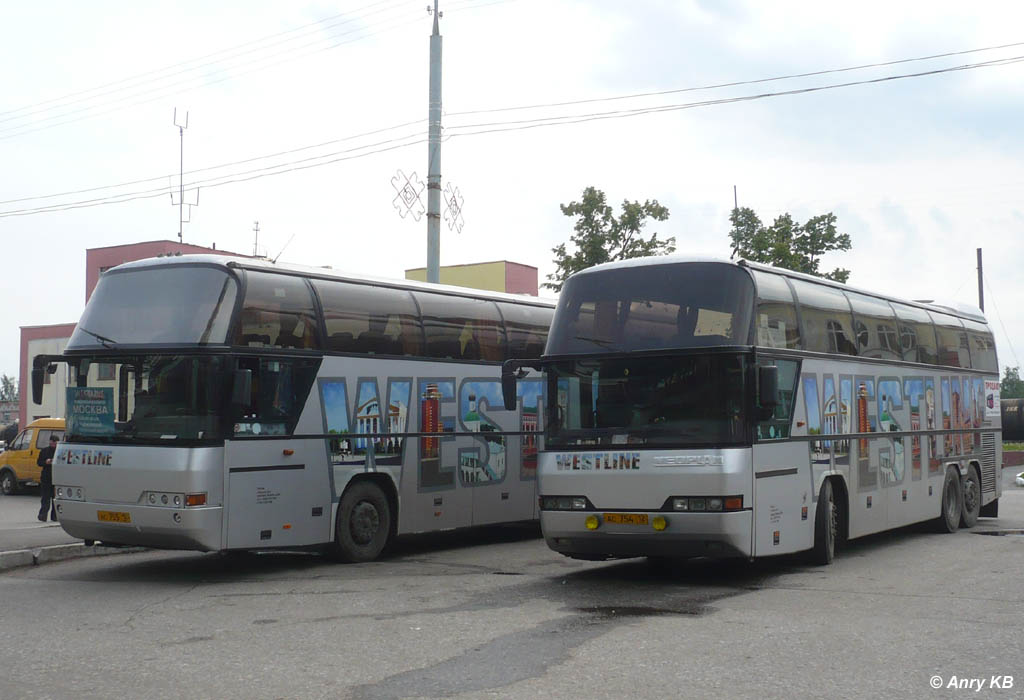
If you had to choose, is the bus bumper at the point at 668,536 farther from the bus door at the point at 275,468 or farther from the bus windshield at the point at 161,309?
the bus windshield at the point at 161,309

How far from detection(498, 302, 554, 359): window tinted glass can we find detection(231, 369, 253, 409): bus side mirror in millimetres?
5552

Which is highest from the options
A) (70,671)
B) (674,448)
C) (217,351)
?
(217,351)

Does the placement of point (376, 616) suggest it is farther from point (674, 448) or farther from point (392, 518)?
point (392, 518)

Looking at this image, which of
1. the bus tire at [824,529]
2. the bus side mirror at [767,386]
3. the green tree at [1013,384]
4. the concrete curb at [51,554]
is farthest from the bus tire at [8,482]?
the green tree at [1013,384]

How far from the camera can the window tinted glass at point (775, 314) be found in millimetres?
12305

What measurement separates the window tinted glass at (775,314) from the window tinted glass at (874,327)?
2312 millimetres

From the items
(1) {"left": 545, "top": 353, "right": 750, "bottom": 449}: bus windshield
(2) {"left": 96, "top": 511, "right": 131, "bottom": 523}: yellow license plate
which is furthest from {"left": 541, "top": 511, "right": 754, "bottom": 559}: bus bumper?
(2) {"left": 96, "top": 511, "right": 131, "bottom": 523}: yellow license plate

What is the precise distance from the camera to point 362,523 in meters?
14.8

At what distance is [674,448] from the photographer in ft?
38.2

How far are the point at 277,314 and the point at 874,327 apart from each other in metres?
7.81

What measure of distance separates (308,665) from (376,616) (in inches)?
85.3

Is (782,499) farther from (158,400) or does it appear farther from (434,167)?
(434,167)

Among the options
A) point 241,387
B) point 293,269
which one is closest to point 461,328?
point 293,269

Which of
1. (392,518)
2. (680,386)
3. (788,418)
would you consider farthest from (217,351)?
(788,418)
